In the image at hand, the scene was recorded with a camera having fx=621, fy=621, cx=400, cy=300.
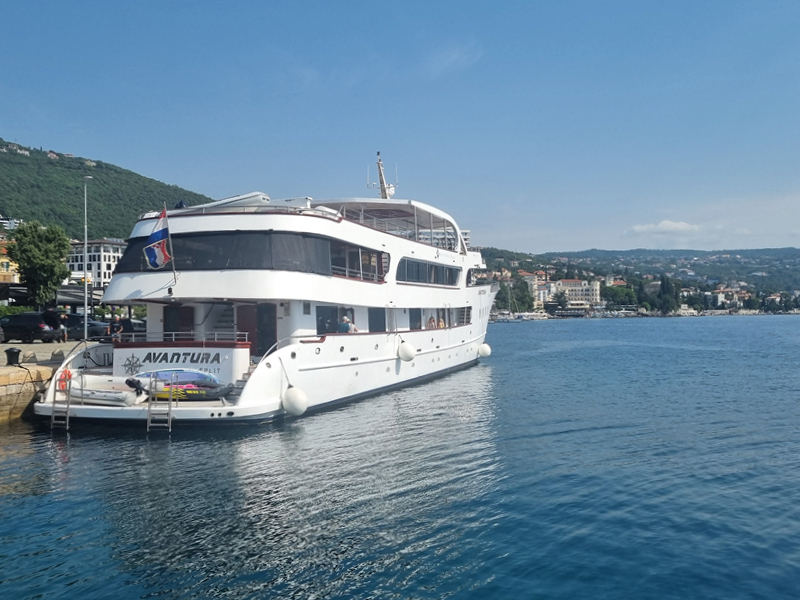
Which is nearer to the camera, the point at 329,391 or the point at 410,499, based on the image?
the point at 410,499

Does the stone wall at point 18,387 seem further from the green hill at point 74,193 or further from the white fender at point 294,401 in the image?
the green hill at point 74,193

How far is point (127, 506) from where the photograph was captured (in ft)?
32.0

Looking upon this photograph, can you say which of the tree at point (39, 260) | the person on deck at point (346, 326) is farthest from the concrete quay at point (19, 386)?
the tree at point (39, 260)

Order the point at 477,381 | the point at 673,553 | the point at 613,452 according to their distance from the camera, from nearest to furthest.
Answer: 1. the point at 673,553
2. the point at 613,452
3. the point at 477,381

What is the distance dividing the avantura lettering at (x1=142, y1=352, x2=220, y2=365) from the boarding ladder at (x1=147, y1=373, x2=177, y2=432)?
1.76ft

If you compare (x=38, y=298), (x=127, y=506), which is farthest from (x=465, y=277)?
(x=38, y=298)

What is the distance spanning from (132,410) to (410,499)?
7715mm

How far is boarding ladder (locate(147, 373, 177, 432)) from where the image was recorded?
14.2 m

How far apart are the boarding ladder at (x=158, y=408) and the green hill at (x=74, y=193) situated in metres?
120

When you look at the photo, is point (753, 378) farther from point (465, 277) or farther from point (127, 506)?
point (127, 506)

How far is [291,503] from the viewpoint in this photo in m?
9.94

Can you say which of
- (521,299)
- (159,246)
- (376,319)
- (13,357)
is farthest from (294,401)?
(521,299)

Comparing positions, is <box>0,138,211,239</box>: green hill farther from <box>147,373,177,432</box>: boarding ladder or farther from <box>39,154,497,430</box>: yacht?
<box>147,373,177,432</box>: boarding ladder

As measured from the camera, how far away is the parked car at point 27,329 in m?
28.3
